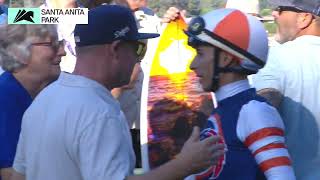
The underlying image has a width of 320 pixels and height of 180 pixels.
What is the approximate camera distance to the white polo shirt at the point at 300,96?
350 centimetres

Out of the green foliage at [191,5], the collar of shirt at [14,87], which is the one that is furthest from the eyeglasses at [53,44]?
the green foliage at [191,5]

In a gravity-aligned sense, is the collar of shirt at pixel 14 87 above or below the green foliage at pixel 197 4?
above

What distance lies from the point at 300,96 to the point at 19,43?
4.89ft

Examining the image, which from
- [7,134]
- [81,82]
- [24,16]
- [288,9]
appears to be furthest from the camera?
[24,16]

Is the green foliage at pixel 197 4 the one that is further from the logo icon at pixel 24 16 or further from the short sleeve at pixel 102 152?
the short sleeve at pixel 102 152

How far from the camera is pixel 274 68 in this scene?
3555mm

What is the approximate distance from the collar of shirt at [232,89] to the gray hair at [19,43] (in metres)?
1.19

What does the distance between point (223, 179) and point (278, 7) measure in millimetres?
1379

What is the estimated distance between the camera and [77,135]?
7.55 ft

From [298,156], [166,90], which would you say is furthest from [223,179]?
[166,90]

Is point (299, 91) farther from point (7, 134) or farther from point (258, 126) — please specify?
point (7, 134)

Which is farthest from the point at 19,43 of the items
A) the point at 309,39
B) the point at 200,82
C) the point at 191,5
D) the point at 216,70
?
the point at 191,5

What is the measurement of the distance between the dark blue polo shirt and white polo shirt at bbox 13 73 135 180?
72cm

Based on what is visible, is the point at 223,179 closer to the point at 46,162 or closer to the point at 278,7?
the point at 46,162
